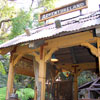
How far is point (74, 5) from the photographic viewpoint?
21.5 feet

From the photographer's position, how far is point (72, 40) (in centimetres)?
503

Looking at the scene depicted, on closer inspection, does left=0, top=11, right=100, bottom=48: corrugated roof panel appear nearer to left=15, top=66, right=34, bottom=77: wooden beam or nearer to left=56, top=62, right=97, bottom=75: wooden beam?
left=15, top=66, right=34, bottom=77: wooden beam

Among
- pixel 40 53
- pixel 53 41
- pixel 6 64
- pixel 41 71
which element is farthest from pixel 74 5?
pixel 6 64

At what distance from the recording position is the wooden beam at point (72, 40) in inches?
185

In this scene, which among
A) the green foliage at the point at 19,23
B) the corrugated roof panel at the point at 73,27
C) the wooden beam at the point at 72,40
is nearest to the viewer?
the corrugated roof panel at the point at 73,27

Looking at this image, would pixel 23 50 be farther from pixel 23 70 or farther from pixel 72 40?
pixel 72 40

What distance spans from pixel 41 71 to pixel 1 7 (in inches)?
473

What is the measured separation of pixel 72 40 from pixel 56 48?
69 centimetres

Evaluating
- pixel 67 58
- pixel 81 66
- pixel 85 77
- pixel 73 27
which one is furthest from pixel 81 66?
pixel 85 77

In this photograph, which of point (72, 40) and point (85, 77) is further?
point (85, 77)

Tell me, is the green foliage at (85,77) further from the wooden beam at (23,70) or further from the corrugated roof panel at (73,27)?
the corrugated roof panel at (73,27)

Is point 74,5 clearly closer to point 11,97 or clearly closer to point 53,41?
point 53,41

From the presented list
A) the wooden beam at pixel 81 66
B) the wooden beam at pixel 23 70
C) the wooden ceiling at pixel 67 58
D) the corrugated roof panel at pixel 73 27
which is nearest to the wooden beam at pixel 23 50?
the corrugated roof panel at pixel 73 27

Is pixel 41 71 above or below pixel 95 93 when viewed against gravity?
above
